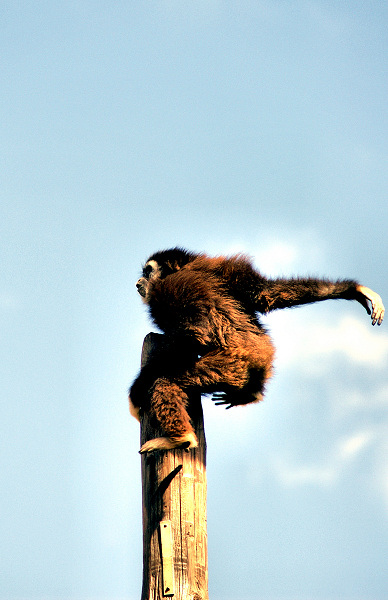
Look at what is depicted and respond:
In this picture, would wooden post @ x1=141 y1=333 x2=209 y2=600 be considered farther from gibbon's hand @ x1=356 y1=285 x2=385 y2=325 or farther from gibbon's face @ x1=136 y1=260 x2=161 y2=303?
gibbon's hand @ x1=356 y1=285 x2=385 y2=325

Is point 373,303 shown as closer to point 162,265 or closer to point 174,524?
point 162,265

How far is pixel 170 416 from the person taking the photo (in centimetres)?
498

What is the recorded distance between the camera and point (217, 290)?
5633 millimetres

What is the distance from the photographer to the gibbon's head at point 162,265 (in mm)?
6156

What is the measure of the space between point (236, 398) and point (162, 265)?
157 cm

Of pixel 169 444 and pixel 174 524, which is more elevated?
pixel 169 444

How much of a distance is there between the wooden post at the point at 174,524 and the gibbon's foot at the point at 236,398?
0.58m

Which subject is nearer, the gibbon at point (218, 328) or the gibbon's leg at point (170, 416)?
the gibbon's leg at point (170, 416)

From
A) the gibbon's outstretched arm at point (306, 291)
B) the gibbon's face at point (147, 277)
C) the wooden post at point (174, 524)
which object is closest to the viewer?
the wooden post at point (174, 524)

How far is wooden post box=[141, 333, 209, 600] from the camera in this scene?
4.54 m

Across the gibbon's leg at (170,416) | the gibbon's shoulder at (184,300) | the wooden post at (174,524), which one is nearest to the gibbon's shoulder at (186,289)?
the gibbon's shoulder at (184,300)

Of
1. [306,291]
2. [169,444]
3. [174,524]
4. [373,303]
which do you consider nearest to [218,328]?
[306,291]

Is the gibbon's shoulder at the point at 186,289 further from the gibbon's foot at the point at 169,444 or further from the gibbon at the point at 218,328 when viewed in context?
the gibbon's foot at the point at 169,444

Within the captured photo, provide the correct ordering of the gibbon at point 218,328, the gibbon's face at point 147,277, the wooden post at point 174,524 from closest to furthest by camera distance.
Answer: the wooden post at point 174,524 < the gibbon at point 218,328 < the gibbon's face at point 147,277
